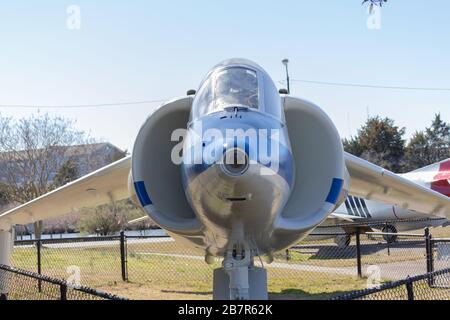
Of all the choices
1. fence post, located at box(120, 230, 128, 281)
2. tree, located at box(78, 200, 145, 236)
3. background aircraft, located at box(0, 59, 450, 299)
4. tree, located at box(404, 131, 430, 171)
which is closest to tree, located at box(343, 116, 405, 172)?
tree, located at box(404, 131, 430, 171)

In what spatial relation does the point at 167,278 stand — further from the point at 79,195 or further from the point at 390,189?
the point at 390,189

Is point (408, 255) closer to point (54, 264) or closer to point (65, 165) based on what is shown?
point (54, 264)

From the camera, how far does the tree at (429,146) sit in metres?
55.1

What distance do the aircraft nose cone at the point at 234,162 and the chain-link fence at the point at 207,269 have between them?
135 inches

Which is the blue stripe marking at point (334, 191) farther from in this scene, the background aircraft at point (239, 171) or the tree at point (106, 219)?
the tree at point (106, 219)

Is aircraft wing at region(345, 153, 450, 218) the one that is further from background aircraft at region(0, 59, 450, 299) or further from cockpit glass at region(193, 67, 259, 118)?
cockpit glass at region(193, 67, 259, 118)

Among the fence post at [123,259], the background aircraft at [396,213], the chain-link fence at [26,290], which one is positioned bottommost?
the chain-link fence at [26,290]

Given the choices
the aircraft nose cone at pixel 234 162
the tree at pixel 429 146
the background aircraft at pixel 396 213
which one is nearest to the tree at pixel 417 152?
the tree at pixel 429 146

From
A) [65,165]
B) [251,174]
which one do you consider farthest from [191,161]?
[65,165]

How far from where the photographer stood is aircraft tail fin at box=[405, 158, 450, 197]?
80.7 ft

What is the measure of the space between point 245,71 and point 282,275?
29.9 ft

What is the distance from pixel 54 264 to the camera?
59.1 ft

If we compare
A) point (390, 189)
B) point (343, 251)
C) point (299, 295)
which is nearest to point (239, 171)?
point (390, 189)

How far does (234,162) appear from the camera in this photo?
14.5 ft
